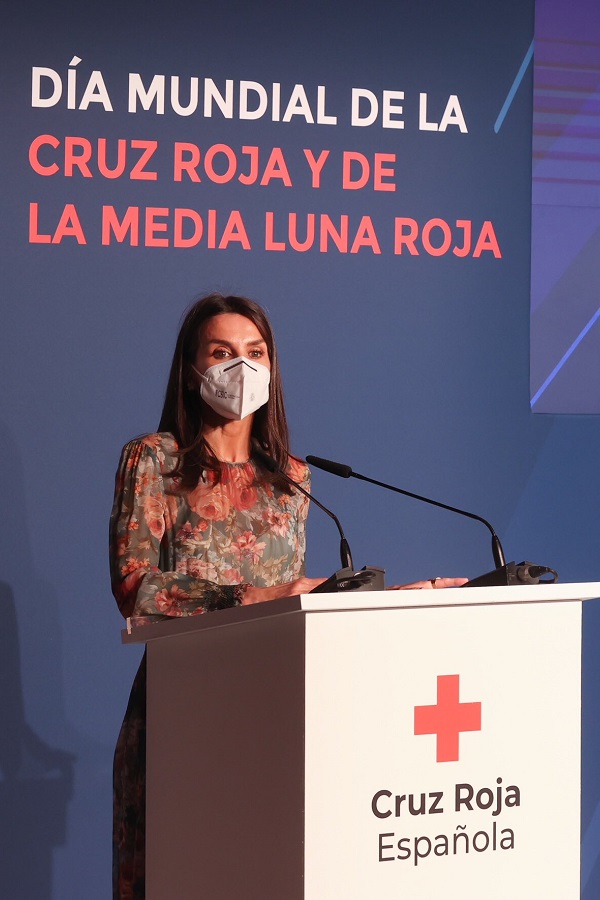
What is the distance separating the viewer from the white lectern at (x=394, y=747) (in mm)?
1607

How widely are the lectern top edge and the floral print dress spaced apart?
1.14ft

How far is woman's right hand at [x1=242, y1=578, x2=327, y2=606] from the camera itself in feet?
6.17

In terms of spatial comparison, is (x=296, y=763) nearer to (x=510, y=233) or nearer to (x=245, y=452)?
(x=245, y=452)

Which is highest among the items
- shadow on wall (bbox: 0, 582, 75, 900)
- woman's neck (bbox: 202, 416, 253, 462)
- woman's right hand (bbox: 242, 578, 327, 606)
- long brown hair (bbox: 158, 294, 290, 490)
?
long brown hair (bbox: 158, 294, 290, 490)

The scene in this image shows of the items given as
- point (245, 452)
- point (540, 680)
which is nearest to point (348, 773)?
point (540, 680)

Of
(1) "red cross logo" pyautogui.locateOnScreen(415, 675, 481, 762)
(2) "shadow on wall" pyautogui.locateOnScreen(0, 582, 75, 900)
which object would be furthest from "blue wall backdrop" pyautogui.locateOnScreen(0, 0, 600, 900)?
(1) "red cross logo" pyautogui.locateOnScreen(415, 675, 481, 762)

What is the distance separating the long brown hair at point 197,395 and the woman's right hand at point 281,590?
56cm

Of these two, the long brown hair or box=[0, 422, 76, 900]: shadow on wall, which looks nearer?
the long brown hair

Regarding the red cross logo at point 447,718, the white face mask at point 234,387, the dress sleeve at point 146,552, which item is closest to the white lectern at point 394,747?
the red cross logo at point 447,718

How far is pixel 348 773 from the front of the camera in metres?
1.62

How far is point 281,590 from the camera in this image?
196 cm

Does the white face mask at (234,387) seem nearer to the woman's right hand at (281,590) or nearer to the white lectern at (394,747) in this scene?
the woman's right hand at (281,590)

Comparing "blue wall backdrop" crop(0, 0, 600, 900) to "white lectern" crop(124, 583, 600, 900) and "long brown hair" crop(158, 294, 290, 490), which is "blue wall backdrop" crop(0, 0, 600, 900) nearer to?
"long brown hair" crop(158, 294, 290, 490)

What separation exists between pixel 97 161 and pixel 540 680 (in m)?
2.18
